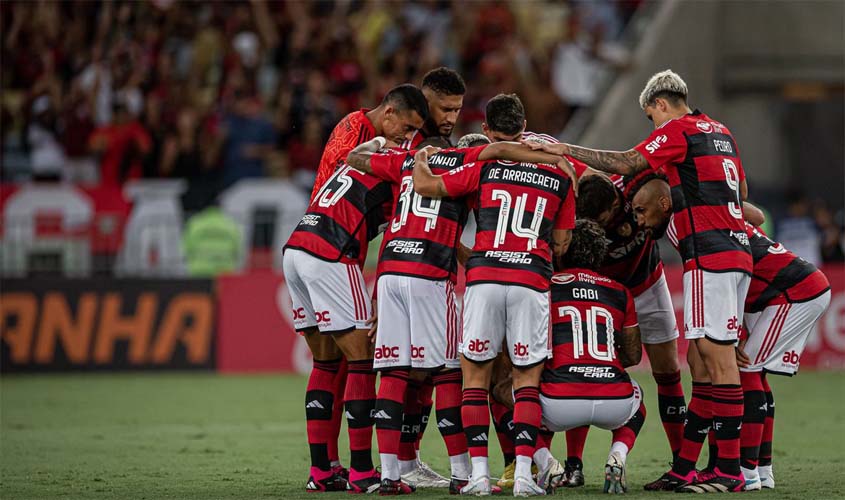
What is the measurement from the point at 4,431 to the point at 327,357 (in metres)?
4.45

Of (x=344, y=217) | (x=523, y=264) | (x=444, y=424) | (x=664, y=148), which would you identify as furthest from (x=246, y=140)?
(x=523, y=264)

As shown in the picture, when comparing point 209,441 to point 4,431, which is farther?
point 4,431

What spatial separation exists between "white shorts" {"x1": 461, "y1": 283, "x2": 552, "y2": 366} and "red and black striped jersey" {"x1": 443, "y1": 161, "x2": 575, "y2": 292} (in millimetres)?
62

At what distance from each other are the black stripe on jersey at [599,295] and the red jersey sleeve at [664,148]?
0.85 m

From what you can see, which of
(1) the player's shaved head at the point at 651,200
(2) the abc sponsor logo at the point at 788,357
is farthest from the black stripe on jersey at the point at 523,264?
(2) the abc sponsor logo at the point at 788,357

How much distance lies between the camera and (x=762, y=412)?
8273 mm

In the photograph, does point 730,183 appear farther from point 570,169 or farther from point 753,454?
point 753,454

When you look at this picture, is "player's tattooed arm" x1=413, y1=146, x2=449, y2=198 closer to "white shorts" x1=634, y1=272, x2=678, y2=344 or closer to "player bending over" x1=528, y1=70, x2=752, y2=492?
"player bending over" x1=528, y1=70, x2=752, y2=492

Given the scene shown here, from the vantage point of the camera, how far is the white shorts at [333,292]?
8102mm

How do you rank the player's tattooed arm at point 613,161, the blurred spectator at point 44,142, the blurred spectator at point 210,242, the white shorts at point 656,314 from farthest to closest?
the blurred spectator at point 44,142, the blurred spectator at point 210,242, the white shorts at point 656,314, the player's tattooed arm at point 613,161

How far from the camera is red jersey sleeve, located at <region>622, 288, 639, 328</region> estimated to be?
318 inches

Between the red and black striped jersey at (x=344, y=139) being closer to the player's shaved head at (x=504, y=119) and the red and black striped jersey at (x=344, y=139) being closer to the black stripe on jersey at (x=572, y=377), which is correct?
the player's shaved head at (x=504, y=119)

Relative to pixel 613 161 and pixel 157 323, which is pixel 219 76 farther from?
pixel 613 161

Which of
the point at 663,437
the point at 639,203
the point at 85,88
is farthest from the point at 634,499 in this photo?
the point at 85,88
